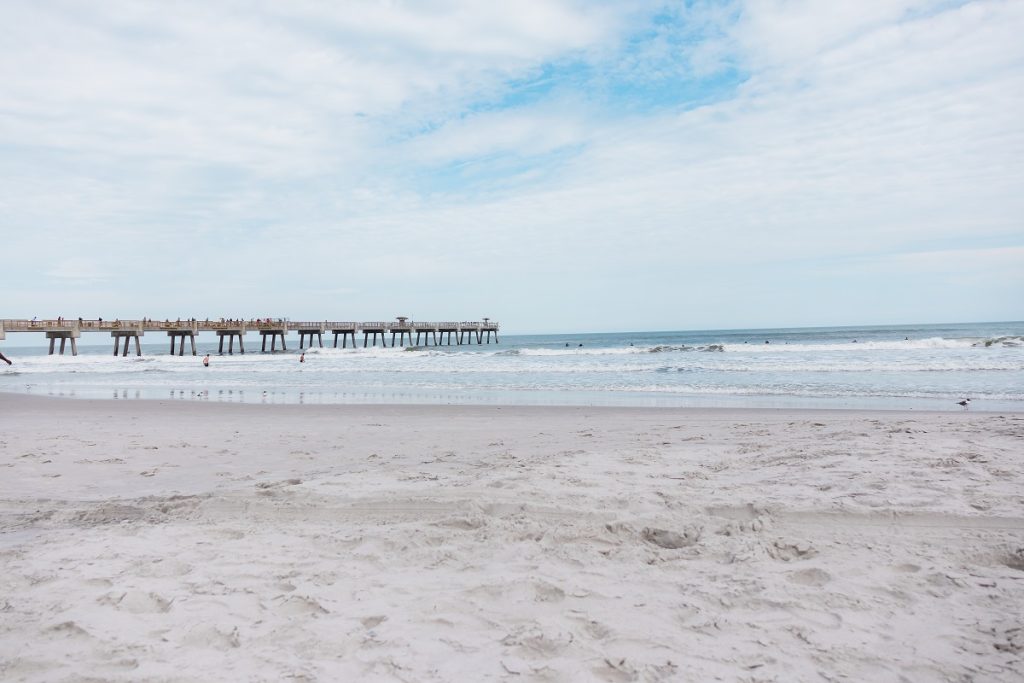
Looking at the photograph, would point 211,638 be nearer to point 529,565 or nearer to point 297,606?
point 297,606

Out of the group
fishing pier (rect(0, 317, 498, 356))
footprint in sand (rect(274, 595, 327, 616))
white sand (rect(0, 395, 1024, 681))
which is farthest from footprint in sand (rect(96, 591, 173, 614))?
fishing pier (rect(0, 317, 498, 356))

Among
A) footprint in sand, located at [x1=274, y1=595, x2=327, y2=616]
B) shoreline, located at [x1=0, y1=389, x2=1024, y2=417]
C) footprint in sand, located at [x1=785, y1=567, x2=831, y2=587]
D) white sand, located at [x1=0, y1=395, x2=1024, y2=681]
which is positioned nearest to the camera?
white sand, located at [x1=0, y1=395, x2=1024, y2=681]

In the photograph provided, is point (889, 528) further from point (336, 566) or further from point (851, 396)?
point (851, 396)

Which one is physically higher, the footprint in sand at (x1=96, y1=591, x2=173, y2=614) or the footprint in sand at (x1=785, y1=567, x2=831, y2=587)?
the footprint in sand at (x1=785, y1=567, x2=831, y2=587)

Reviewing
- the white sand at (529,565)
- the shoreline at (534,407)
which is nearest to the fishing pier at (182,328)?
the shoreline at (534,407)

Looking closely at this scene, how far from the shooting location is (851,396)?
15539mm

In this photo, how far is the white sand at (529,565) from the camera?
289cm

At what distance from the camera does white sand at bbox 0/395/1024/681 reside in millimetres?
2887

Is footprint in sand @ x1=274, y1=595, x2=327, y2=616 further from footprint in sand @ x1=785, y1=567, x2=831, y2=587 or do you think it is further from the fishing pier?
the fishing pier

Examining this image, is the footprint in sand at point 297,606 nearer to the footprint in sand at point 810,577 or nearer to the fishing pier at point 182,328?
the footprint in sand at point 810,577

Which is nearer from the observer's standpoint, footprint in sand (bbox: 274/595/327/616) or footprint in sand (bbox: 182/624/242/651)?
footprint in sand (bbox: 182/624/242/651)

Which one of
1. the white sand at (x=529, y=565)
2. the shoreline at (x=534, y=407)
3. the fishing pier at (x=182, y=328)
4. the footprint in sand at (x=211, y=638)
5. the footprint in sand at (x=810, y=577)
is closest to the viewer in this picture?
the white sand at (x=529, y=565)

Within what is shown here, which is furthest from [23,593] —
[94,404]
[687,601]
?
[94,404]

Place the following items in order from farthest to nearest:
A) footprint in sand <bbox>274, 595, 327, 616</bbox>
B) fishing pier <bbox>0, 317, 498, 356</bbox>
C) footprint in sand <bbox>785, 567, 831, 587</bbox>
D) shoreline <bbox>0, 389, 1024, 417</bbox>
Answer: fishing pier <bbox>0, 317, 498, 356</bbox> → shoreline <bbox>0, 389, 1024, 417</bbox> → footprint in sand <bbox>785, 567, 831, 587</bbox> → footprint in sand <bbox>274, 595, 327, 616</bbox>
